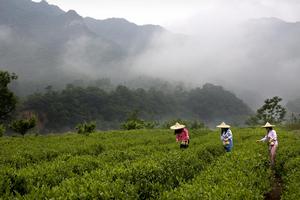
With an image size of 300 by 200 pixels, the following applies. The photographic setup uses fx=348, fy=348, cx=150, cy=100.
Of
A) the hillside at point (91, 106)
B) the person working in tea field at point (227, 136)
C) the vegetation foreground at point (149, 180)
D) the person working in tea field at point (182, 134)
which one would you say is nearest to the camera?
the vegetation foreground at point (149, 180)

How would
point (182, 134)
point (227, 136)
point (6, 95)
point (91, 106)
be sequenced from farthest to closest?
point (91, 106)
point (6, 95)
point (182, 134)
point (227, 136)

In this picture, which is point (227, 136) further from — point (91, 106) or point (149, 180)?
point (91, 106)

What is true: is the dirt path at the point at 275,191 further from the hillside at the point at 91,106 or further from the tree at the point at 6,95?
the hillside at the point at 91,106

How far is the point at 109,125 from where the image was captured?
144 metres

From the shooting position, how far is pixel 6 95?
5162 centimetres

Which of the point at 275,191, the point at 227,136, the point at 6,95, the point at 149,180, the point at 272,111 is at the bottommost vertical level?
the point at 275,191

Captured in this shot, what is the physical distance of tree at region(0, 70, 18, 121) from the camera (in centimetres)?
5100

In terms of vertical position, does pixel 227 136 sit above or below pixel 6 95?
below

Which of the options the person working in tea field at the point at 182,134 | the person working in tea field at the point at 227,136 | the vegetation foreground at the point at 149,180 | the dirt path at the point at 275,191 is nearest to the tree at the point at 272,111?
the person working in tea field at the point at 182,134

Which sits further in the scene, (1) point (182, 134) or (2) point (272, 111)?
(2) point (272, 111)

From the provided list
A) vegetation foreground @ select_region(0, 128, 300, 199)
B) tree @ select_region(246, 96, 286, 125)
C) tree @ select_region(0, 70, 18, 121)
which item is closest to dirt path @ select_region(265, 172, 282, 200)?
vegetation foreground @ select_region(0, 128, 300, 199)

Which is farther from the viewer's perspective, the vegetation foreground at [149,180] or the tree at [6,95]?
the tree at [6,95]

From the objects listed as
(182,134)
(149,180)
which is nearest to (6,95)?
(182,134)

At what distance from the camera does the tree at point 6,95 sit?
51000mm
